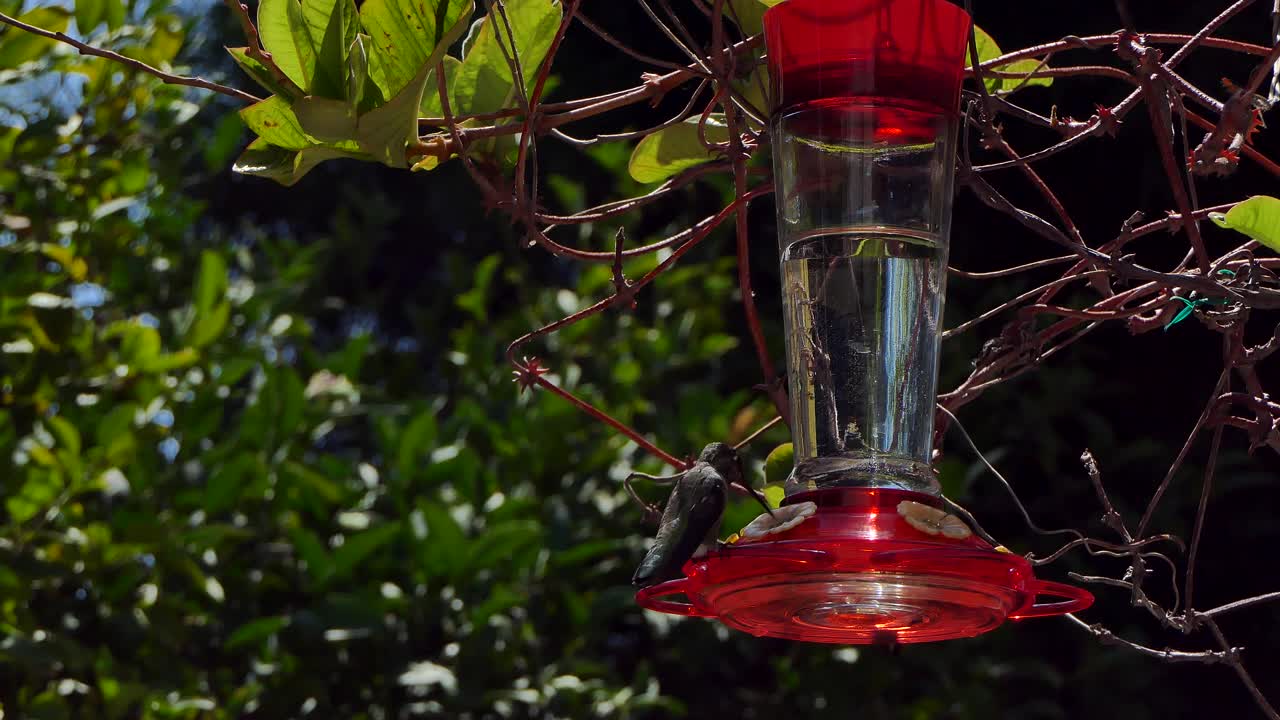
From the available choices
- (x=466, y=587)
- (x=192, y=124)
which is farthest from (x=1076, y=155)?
(x=192, y=124)

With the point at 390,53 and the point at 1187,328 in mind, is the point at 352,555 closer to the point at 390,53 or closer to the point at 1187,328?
the point at 390,53

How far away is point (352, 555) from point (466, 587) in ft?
0.76

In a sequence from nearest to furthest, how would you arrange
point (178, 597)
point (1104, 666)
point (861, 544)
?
point (861, 544) < point (178, 597) < point (1104, 666)

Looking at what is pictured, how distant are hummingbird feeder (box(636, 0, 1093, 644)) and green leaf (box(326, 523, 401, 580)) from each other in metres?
1.63

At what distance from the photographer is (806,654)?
3107mm

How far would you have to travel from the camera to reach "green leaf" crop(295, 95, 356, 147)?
0.89m

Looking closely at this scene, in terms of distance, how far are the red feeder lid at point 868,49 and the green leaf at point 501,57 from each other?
0.17 m

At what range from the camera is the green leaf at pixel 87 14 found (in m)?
2.67

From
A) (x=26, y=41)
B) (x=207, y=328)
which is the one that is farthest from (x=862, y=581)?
(x=207, y=328)

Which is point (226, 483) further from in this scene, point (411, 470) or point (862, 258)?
point (862, 258)

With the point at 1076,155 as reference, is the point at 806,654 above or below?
below

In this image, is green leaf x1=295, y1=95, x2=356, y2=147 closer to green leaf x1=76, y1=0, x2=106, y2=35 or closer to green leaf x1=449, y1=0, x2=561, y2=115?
green leaf x1=449, y1=0, x2=561, y2=115

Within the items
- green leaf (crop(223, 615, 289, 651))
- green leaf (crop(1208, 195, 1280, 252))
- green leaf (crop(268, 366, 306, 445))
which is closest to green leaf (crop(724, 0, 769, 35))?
green leaf (crop(1208, 195, 1280, 252))

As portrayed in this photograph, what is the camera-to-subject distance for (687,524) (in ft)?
3.24
